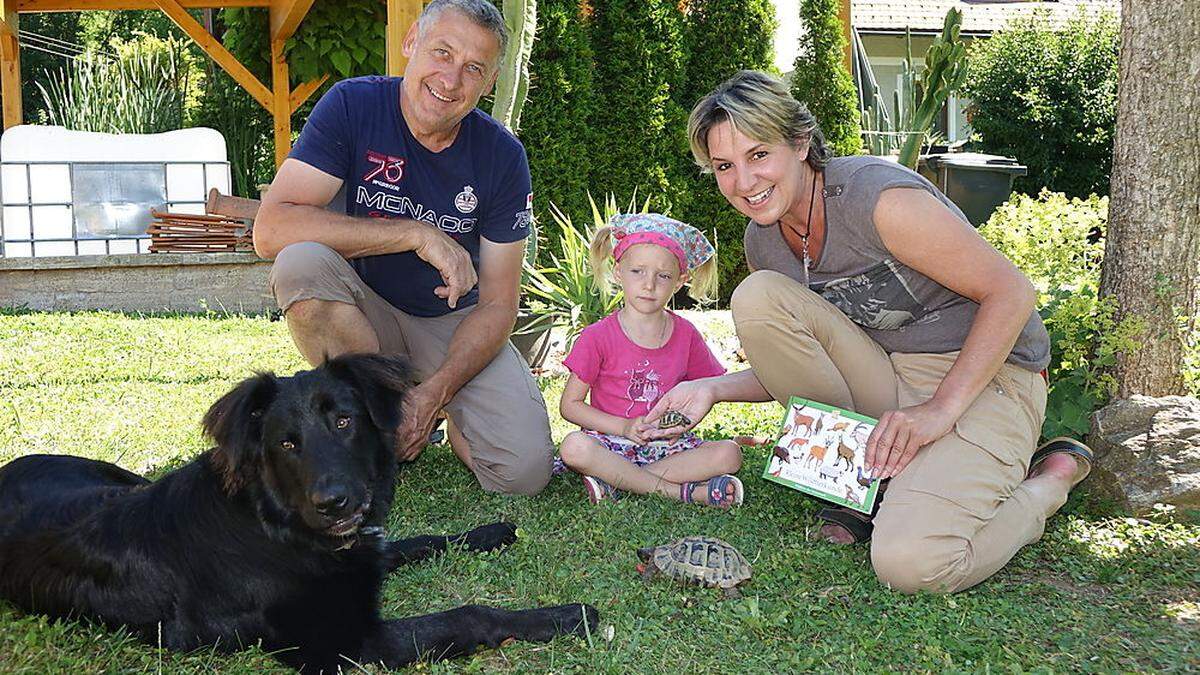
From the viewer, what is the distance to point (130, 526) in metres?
2.58

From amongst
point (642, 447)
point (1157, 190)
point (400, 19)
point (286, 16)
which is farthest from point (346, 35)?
point (1157, 190)

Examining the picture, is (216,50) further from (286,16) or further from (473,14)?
(473,14)

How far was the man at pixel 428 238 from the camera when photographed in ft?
12.8

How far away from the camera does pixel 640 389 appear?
13.7 feet

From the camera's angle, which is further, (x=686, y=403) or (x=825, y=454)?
(x=686, y=403)

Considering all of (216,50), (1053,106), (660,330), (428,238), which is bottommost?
(660,330)

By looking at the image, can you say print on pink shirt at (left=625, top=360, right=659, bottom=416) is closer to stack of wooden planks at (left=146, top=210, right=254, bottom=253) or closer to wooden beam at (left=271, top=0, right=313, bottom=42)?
stack of wooden planks at (left=146, top=210, right=254, bottom=253)

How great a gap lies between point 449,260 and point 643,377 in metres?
0.93

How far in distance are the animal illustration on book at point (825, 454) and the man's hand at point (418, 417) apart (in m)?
1.27

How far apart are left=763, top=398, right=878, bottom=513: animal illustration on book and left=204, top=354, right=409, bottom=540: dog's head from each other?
143 centimetres

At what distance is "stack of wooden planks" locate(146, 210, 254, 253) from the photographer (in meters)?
9.63

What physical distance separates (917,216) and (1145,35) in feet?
4.89

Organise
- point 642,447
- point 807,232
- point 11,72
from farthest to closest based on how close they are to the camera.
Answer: point 11,72
point 642,447
point 807,232

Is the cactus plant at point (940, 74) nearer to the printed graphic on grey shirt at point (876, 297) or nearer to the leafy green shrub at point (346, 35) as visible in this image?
the printed graphic on grey shirt at point (876, 297)
